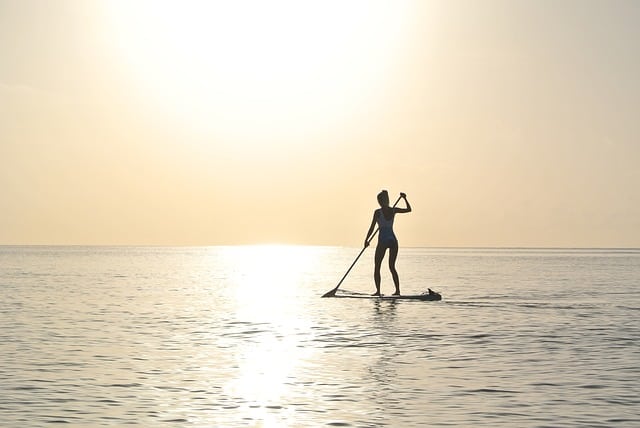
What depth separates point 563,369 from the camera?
1441 centimetres

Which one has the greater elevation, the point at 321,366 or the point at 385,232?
the point at 385,232

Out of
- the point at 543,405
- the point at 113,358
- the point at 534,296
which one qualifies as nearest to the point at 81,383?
the point at 113,358

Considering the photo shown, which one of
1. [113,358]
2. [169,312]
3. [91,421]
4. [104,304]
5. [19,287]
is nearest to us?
[91,421]

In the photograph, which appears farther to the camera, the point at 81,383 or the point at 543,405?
the point at 81,383

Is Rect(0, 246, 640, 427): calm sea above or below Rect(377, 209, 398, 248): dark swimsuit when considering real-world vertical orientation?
below

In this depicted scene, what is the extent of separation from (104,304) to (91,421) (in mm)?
18938

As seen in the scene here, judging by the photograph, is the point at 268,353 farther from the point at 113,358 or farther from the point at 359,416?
the point at 359,416

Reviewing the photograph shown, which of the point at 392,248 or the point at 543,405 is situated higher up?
the point at 392,248

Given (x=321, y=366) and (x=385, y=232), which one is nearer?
(x=321, y=366)

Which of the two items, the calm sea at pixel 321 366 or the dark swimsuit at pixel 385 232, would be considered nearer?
the calm sea at pixel 321 366

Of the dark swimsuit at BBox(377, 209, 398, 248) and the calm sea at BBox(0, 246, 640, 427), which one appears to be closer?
the calm sea at BBox(0, 246, 640, 427)

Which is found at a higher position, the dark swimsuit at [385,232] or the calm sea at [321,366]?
the dark swimsuit at [385,232]

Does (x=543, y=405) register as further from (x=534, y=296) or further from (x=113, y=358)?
(x=534, y=296)

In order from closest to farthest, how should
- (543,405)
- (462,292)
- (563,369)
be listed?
(543,405) < (563,369) < (462,292)
